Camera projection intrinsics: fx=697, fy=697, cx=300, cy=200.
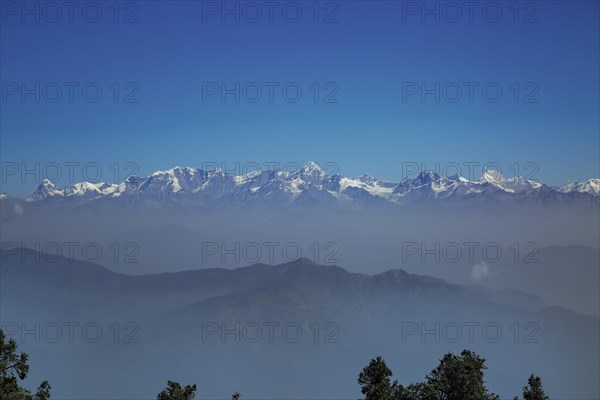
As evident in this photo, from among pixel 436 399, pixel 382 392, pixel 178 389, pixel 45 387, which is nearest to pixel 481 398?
pixel 436 399

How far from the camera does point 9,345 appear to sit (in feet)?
226

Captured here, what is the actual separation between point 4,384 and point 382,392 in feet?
128

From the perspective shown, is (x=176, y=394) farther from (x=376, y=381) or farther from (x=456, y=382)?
(x=456, y=382)

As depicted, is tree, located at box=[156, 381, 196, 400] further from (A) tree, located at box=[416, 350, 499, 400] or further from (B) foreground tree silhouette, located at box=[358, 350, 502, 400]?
(A) tree, located at box=[416, 350, 499, 400]

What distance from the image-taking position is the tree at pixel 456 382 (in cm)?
7638

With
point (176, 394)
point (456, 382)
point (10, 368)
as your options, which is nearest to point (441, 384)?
point (456, 382)

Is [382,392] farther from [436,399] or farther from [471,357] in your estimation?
[471,357]

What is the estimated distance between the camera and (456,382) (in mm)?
77250

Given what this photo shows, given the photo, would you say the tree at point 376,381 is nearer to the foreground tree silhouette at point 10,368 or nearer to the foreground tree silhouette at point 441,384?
the foreground tree silhouette at point 441,384

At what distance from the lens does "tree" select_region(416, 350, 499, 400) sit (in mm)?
76375

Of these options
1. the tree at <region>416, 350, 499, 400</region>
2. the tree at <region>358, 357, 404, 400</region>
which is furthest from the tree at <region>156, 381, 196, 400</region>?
the tree at <region>416, 350, 499, 400</region>

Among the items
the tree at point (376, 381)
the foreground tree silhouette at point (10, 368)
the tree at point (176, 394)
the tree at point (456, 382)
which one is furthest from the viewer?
the tree at point (176, 394)

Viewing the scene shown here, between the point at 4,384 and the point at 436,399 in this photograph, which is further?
the point at 436,399

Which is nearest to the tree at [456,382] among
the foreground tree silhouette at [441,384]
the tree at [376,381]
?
the foreground tree silhouette at [441,384]
